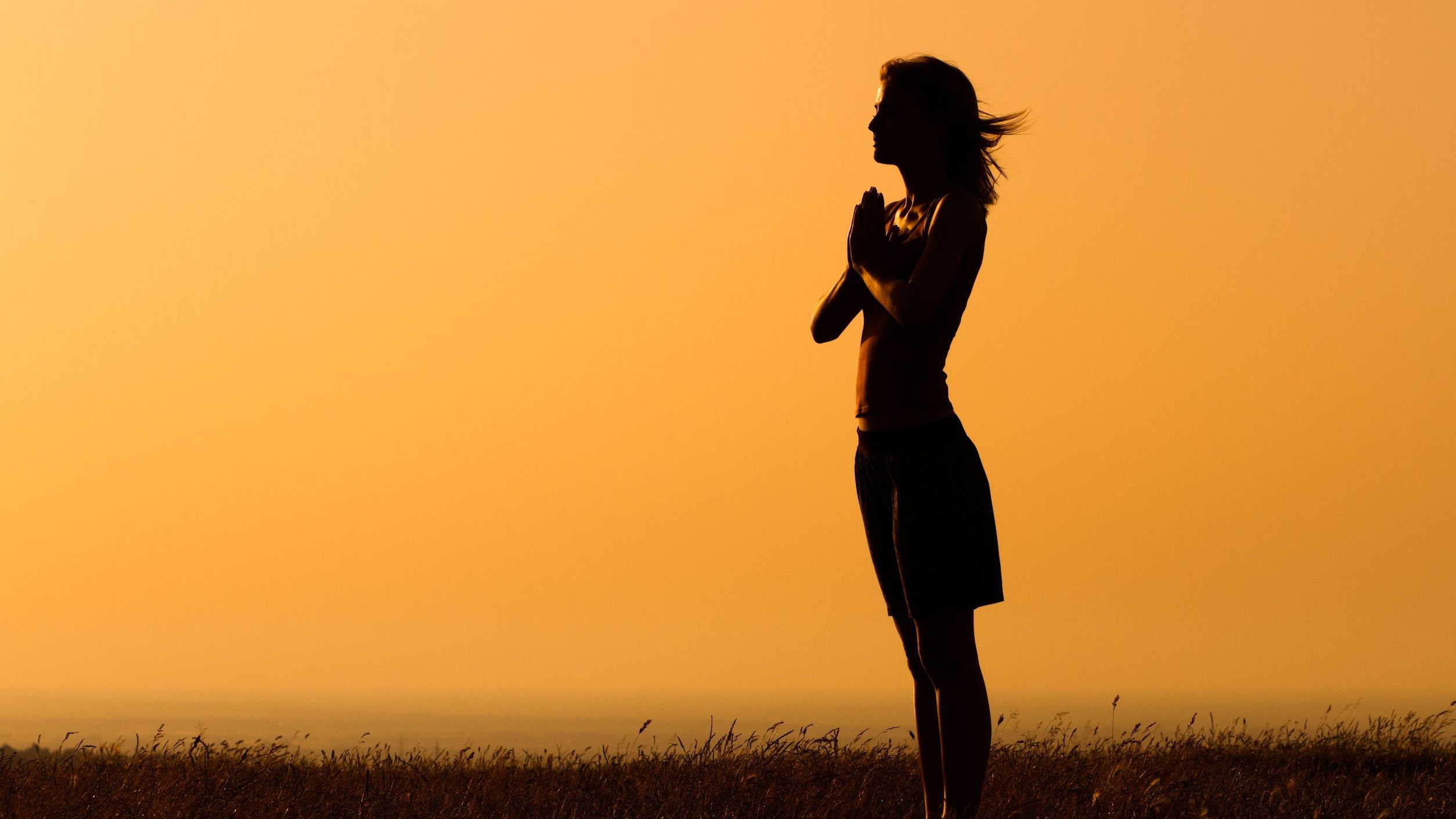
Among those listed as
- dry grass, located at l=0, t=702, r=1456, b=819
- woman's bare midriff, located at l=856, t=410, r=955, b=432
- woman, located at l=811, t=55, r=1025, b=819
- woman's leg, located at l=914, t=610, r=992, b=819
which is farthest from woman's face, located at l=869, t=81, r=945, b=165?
dry grass, located at l=0, t=702, r=1456, b=819

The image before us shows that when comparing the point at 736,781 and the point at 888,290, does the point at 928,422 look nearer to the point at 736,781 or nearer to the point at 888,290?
the point at 888,290

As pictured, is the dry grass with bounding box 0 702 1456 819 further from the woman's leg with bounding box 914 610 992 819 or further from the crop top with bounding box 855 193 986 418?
the crop top with bounding box 855 193 986 418

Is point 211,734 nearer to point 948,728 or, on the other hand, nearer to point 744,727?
point 744,727

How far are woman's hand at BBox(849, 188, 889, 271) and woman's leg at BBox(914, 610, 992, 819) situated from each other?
4.08 ft

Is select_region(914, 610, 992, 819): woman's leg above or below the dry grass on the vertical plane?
above

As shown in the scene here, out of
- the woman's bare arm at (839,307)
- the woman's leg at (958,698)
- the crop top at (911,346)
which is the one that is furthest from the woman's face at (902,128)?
the woman's leg at (958,698)

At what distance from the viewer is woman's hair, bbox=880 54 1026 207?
5.19 metres

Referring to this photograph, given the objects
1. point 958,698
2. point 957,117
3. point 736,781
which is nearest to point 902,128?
point 957,117

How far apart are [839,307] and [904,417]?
1.94 feet

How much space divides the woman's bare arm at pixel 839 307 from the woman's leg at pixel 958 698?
3.73 feet

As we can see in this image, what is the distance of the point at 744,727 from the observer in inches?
282

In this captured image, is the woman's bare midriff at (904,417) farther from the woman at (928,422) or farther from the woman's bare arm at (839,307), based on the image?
the woman's bare arm at (839,307)

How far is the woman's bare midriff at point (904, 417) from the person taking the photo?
4.88 metres

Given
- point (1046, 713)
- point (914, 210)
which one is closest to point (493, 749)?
point (1046, 713)
